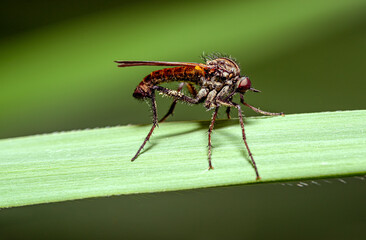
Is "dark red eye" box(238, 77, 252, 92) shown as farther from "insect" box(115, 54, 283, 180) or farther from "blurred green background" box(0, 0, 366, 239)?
"blurred green background" box(0, 0, 366, 239)

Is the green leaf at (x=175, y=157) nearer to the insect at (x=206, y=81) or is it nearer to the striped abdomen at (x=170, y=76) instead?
the insect at (x=206, y=81)

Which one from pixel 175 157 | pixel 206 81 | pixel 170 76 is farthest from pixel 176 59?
pixel 175 157

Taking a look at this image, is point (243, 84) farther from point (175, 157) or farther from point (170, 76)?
point (175, 157)

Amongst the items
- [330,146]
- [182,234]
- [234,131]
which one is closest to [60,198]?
[234,131]

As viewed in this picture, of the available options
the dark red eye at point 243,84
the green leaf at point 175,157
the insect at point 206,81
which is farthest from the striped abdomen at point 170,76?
the green leaf at point 175,157

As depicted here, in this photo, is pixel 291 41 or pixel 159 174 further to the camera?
pixel 291 41

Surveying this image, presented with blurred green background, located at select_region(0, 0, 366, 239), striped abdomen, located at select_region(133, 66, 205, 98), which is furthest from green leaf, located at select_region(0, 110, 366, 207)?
blurred green background, located at select_region(0, 0, 366, 239)

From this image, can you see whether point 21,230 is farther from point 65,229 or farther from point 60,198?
point 60,198
